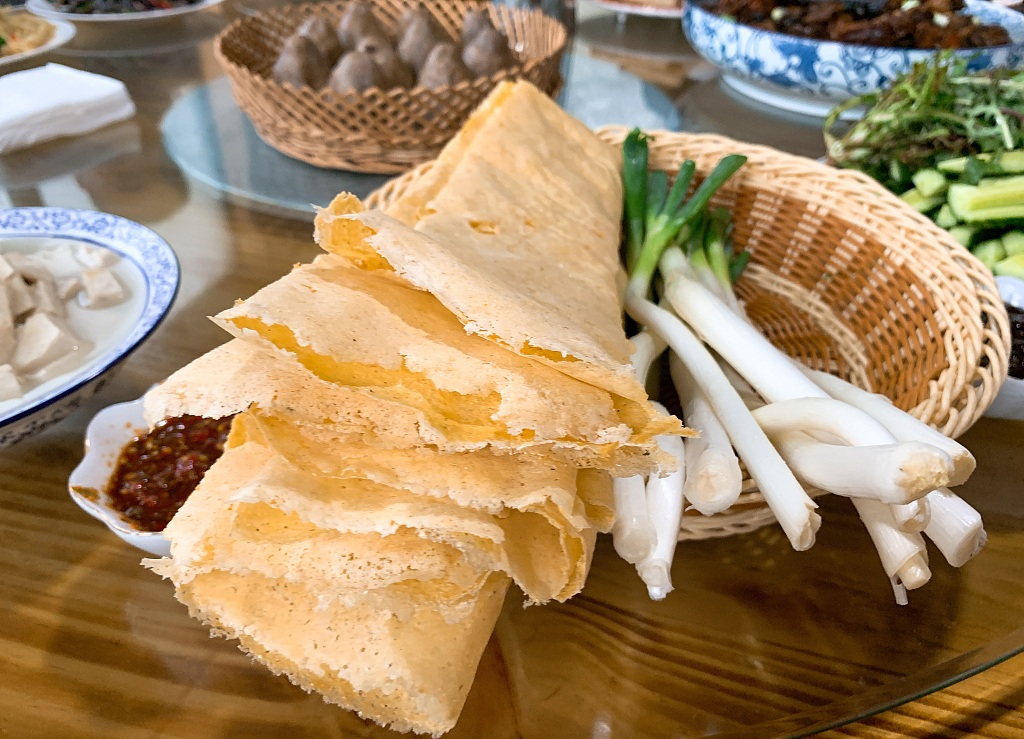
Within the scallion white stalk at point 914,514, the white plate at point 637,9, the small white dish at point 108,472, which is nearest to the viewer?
the scallion white stalk at point 914,514

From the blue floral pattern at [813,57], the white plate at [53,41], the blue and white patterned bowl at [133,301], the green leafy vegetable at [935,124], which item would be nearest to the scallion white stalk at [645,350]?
the blue and white patterned bowl at [133,301]

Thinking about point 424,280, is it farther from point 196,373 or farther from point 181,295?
point 181,295

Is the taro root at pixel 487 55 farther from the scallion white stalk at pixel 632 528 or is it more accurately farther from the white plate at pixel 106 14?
the white plate at pixel 106 14

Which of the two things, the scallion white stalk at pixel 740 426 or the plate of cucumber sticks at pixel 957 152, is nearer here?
the scallion white stalk at pixel 740 426

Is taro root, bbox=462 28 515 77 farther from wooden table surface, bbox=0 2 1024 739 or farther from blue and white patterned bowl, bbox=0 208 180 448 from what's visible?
wooden table surface, bbox=0 2 1024 739

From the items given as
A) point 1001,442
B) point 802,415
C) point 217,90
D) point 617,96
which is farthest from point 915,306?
point 217,90

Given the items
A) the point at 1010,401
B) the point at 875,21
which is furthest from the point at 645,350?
the point at 875,21
